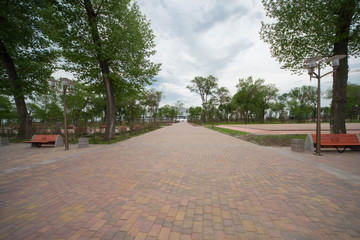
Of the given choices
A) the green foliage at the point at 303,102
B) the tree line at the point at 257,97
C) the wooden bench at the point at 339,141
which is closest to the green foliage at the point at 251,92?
the tree line at the point at 257,97

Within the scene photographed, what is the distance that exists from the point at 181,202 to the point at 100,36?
13.0m

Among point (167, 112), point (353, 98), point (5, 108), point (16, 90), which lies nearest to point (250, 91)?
point (353, 98)

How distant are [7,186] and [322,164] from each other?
34.0 ft

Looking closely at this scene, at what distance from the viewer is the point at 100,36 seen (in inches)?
421

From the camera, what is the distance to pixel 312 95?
61125mm

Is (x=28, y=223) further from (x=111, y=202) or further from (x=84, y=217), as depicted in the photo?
(x=111, y=202)

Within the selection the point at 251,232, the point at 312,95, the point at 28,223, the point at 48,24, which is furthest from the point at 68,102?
the point at 312,95

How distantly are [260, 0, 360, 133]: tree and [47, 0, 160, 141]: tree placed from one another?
1065 cm

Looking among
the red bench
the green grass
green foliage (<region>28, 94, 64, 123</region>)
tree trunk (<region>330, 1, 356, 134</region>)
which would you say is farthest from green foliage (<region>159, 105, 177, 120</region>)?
the red bench

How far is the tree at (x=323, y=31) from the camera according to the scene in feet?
27.5

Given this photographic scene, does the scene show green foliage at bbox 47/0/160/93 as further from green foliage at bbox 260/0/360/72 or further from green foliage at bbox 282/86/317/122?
green foliage at bbox 282/86/317/122

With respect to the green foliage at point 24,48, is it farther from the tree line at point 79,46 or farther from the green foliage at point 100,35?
the green foliage at point 100,35

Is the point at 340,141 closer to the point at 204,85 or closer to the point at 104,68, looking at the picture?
the point at 104,68

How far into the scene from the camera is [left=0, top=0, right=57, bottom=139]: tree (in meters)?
11.1
